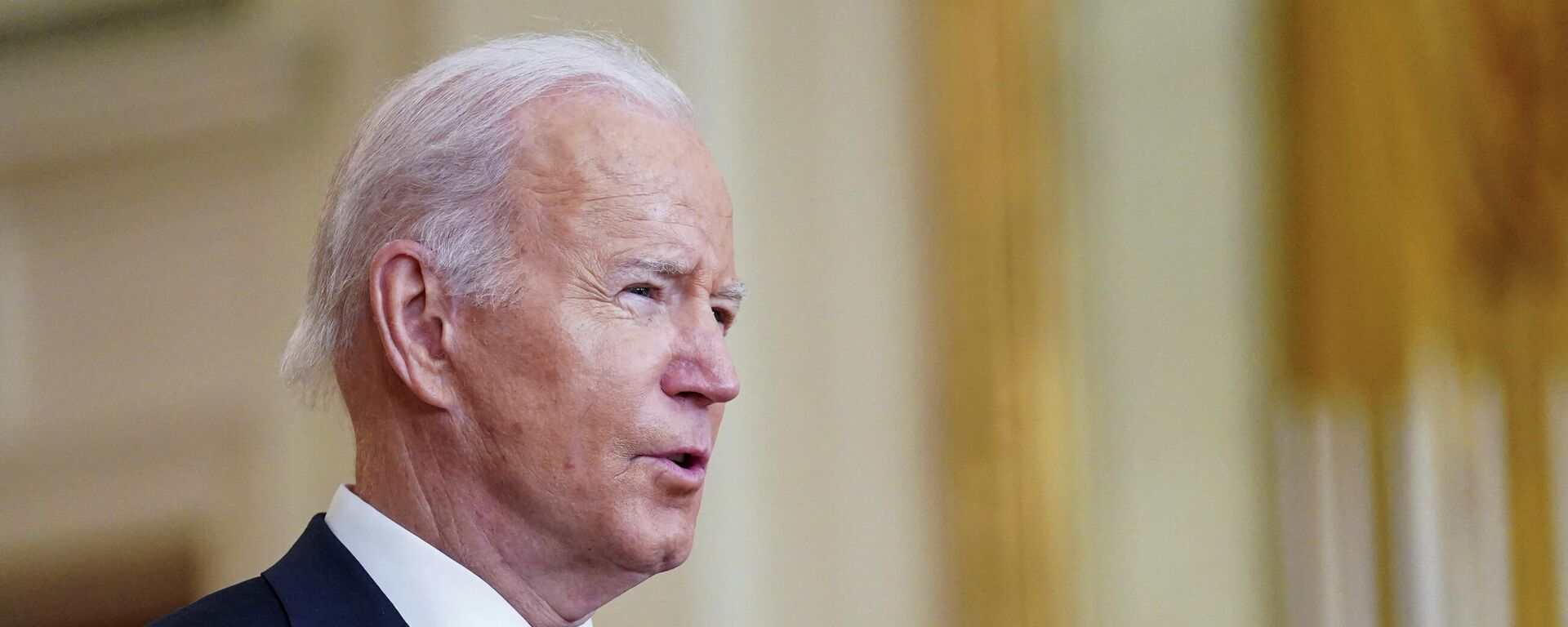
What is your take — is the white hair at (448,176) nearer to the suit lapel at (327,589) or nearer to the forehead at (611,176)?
the forehead at (611,176)

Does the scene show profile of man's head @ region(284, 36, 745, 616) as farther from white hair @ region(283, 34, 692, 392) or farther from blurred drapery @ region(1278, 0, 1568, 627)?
blurred drapery @ region(1278, 0, 1568, 627)

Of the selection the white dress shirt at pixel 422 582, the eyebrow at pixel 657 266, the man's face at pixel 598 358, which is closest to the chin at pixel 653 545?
the man's face at pixel 598 358

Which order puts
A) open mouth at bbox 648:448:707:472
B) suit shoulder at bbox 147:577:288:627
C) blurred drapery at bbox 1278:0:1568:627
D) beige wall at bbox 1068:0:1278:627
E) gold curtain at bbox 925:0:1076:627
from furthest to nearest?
1. gold curtain at bbox 925:0:1076:627
2. beige wall at bbox 1068:0:1278:627
3. blurred drapery at bbox 1278:0:1568:627
4. open mouth at bbox 648:448:707:472
5. suit shoulder at bbox 147:577:288:627

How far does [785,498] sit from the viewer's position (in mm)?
2828

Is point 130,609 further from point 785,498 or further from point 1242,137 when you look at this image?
point 1242,137

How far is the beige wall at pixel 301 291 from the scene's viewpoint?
9.15ft

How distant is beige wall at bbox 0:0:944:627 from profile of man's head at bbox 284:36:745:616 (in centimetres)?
137

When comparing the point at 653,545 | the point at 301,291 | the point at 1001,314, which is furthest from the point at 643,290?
the point at 301,291

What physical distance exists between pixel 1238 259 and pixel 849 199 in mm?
783

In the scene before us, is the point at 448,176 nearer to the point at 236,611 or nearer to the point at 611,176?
the point at 611,176

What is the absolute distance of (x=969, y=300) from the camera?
2.69 metres

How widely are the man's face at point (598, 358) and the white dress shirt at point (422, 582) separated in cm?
6

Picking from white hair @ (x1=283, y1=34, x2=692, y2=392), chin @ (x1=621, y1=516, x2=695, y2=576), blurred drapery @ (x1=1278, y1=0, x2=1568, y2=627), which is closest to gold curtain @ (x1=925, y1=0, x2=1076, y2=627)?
blurred drapery @ (x1=1278, y1=0, x2=1568, y2=627)

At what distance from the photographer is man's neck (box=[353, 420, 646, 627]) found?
1.35m
